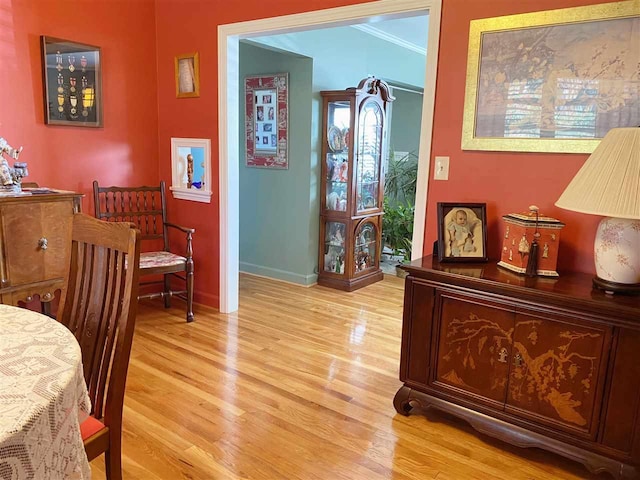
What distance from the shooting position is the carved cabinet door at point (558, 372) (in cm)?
181

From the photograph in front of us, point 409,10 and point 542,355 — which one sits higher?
point 409,10

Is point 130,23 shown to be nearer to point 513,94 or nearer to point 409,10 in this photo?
point 409,10

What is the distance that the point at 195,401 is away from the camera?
2369 mm

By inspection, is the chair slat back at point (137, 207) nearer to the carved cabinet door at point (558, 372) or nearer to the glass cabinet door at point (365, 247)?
the glass cabinet door at point (365, 247)

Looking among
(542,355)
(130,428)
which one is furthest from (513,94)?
(130,428)

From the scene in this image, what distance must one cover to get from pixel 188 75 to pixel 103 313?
8.39 ft

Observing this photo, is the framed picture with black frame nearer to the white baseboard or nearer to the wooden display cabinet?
the wooden display cabinet

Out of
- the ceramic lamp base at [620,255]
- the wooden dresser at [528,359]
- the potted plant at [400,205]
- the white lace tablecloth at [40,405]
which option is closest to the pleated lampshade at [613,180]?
the ceramic lamp base at [620,255]

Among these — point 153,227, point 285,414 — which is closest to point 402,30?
point 153,227

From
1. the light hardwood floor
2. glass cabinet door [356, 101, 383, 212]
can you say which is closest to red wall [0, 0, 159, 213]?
the light hardwood floor

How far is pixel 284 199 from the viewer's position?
451 cm

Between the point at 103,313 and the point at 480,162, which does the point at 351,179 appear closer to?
the point at 480,162

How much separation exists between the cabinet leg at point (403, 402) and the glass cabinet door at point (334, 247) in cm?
217

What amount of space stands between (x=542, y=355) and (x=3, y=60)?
3305mm
